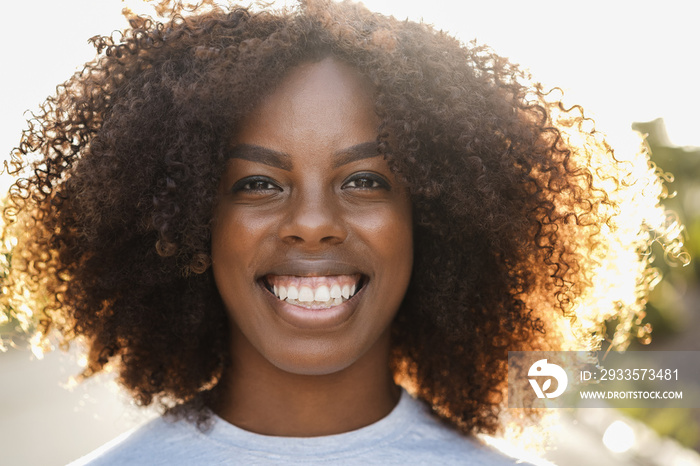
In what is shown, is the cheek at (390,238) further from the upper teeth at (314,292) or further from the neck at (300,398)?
the neck at (300,398)

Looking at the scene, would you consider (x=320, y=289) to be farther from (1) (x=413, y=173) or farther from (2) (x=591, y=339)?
(2) (x=591, y=339)

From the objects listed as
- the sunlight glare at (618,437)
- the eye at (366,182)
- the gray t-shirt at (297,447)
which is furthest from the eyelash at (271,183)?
the sunlight glare at (618,437)

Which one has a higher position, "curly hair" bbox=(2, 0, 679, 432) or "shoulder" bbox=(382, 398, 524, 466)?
"curly hair" bbox=(2, 0, 679, 432)

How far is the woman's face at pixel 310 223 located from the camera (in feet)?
8.13

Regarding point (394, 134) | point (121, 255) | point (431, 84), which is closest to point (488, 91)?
point (431, 84)

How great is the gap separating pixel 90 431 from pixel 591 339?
7144 mm

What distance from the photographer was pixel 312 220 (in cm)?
243

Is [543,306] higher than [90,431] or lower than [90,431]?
higher

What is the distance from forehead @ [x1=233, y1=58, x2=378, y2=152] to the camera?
8.14ft

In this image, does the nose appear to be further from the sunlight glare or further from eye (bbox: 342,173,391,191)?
the sunlight glare

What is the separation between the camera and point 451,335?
2.98m

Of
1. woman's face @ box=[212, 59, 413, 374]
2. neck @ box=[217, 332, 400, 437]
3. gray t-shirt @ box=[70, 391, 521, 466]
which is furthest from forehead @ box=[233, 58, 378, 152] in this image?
gray t-shirt @ box=[70, 391, 521, 466]

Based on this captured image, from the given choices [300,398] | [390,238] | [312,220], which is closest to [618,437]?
[300,398]

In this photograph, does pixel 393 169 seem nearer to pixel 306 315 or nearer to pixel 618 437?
pixel 306 315
